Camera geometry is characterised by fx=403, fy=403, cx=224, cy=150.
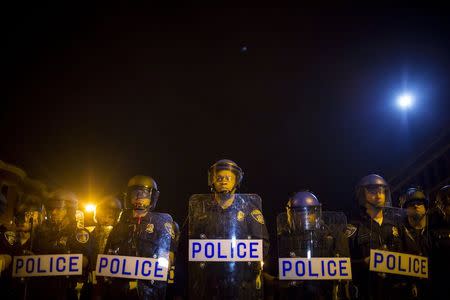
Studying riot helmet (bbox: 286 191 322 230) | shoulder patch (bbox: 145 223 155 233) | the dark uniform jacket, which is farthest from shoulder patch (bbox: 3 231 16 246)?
the dark uniform jacket

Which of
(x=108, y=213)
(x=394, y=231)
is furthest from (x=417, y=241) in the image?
Result: (x=108, y=213)

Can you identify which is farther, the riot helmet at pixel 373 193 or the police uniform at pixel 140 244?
the riot helmet at pixel 373 193

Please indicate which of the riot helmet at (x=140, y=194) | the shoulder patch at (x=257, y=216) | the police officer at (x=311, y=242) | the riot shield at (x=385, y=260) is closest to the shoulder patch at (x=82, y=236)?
the riot helmet at (x=140, y=194)

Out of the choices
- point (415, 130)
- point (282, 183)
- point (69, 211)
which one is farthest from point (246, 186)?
point (69, 211)

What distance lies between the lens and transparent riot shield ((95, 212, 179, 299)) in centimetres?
650

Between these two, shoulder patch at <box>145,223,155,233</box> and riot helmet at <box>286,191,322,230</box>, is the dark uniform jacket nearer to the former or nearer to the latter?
riot helmet at <box>286,191,322,230</box>

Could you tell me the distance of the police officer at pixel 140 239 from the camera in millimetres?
6523

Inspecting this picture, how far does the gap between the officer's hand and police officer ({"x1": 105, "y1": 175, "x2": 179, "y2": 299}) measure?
84.4 inches

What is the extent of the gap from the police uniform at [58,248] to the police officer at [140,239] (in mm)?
1004

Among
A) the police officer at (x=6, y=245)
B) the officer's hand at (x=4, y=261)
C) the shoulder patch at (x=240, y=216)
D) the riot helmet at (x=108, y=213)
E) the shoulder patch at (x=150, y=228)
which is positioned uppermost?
→ the riot helmet at (x=108, y=213)

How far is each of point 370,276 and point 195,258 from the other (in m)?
2.92

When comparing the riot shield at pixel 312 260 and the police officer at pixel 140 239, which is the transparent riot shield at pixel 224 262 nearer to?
the riot shield at pixel 312 260

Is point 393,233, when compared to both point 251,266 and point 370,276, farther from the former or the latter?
point 251,266

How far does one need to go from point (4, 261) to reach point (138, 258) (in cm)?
279
